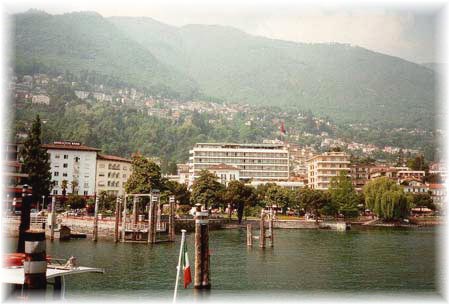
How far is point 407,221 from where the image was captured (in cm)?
5947

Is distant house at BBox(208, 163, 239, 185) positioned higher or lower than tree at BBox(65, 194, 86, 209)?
higher

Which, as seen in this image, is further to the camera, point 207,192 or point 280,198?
point 280,198

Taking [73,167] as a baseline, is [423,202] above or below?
below

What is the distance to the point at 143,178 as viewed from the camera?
150 ft

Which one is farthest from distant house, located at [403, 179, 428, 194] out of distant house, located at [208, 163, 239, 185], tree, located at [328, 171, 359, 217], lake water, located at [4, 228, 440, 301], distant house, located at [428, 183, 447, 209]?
lake water, located at [4, 228, 440, 301]

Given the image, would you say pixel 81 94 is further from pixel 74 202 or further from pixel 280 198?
pixel 280 198

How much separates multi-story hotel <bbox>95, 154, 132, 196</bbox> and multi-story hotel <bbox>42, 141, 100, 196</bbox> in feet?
2.75

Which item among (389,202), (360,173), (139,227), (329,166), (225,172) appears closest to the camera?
(139,227)

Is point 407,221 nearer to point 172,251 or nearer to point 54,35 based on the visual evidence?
point 172,251

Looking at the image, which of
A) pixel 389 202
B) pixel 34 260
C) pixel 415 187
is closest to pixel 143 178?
pixel 389 202

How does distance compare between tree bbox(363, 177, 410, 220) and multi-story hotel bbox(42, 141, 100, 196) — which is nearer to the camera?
tree bbox(363, 177, 410, 220)

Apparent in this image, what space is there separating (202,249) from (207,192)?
39.8 m

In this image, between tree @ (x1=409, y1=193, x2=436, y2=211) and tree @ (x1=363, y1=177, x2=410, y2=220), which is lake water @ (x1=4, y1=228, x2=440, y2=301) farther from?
tree @ (x1=409, y1=193, x2=436, y2=211)

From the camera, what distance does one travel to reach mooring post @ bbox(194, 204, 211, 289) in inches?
579
